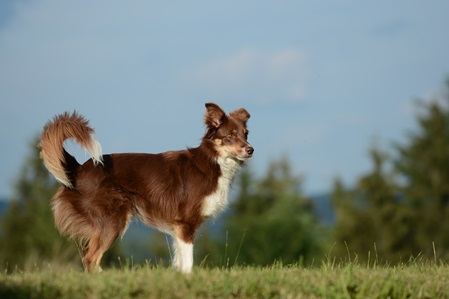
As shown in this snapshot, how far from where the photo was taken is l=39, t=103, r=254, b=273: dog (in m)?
11.5

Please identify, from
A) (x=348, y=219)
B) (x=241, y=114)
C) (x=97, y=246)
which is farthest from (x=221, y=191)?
(x=348, y=219)

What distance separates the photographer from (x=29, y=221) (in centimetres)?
5606

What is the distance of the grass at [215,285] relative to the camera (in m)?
8.61

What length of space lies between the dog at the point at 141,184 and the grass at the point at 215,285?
1390 millimetres

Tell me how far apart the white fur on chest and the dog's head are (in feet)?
0.45

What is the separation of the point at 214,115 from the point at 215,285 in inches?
157

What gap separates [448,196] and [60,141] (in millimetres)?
48332

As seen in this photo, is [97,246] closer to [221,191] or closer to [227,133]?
[221,191]

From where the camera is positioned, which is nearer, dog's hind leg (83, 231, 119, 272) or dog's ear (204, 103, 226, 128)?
dog's hind leg (83, 231, 119, 272)

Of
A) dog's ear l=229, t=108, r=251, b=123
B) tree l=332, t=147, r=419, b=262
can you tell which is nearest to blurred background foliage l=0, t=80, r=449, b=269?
tree l=332, t=147, r=419, b=262

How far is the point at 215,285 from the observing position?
8.94 meters

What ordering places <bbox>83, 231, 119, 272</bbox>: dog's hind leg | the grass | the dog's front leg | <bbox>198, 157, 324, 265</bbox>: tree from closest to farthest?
the grass, <bbox>83, 231, 119, 272</bbox>: dog's hind leg, the dog's front leg, <bbox>198, 157, 324, 265</bbox>: tree

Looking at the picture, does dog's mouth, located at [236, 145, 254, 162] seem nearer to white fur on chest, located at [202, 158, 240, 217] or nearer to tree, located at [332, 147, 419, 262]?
white fur on chest, located at [202, 158, 240, 217]

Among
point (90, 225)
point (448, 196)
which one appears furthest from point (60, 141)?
point (448, 196)
